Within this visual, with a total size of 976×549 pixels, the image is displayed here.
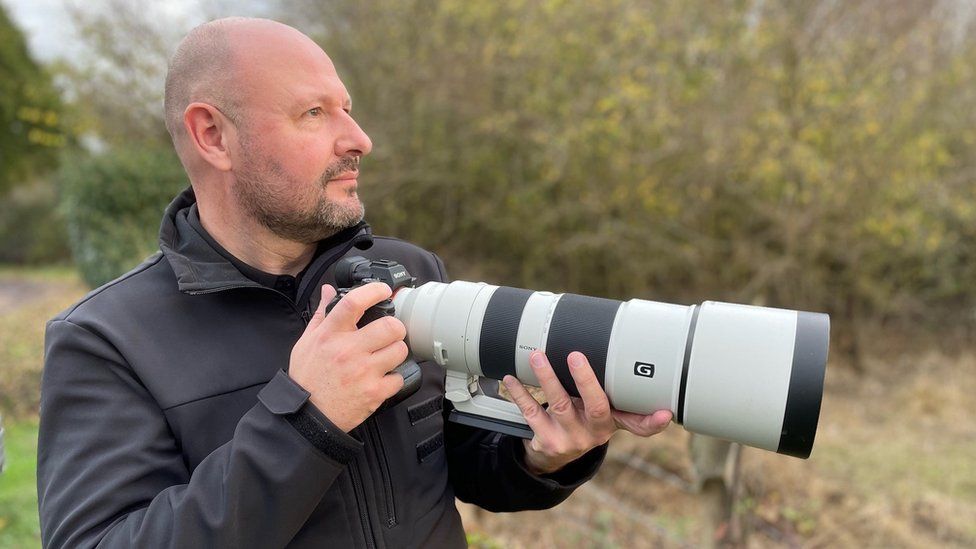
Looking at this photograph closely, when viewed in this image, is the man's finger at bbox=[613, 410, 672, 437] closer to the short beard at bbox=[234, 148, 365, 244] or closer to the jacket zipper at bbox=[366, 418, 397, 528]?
the jacket zipper at bbox=[366, 418, 397, 528]

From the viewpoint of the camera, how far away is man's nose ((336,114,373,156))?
140cm

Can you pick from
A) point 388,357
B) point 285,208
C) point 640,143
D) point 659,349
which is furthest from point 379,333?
point 640,143

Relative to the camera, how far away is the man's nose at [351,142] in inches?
55.0

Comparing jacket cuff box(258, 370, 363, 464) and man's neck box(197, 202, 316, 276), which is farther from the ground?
man's neck box(197, 202, 316, 276)

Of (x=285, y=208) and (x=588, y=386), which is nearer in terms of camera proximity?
(x=588, y=386)

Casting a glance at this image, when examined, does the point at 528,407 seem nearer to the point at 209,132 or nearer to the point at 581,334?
the point at 581,334

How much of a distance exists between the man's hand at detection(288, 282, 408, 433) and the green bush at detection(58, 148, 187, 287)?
228 inches

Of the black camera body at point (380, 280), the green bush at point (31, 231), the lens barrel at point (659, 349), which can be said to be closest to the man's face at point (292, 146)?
the black camera body at point (380, 280)

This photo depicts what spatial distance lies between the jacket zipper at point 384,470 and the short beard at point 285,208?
0.41m

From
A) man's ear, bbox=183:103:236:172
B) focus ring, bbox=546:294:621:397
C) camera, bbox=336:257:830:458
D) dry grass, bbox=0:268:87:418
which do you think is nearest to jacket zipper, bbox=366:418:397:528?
camera, bbox=336:257:830:458

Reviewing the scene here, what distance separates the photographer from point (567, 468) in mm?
1483

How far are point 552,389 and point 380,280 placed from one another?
398 mm

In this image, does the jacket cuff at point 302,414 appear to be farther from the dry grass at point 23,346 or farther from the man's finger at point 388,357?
the dry grass at point 23,346

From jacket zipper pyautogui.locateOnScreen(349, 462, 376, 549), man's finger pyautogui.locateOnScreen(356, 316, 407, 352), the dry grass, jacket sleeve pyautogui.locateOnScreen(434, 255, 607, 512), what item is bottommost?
the dry grass
